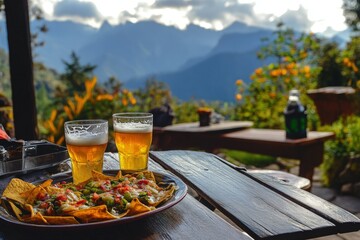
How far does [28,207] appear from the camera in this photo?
3.28 feet

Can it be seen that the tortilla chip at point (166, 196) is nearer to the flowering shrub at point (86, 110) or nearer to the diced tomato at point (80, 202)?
the diced tomato at point (80, 202)

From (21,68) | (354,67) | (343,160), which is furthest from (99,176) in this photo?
(354,67)

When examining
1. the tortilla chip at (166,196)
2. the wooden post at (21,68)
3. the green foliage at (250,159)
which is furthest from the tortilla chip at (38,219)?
the green foliage at (250,159)

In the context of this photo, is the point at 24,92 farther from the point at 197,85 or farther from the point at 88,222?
the point at 197,85

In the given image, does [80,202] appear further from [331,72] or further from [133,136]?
[331,72]

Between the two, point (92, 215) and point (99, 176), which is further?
point (99, 176)

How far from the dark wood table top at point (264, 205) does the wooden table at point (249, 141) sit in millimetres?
2027

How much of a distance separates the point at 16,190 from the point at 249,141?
2.82 metres

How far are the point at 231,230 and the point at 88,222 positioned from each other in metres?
0.31

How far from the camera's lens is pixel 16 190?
111 centimetres

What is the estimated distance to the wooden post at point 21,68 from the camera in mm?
2518

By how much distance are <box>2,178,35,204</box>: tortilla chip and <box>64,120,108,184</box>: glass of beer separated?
7.9 inches

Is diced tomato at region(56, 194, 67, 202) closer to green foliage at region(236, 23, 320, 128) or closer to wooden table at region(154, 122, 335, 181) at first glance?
wooden table at region(154, 122, 335, 181)

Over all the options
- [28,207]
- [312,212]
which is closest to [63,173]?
[28,207]
